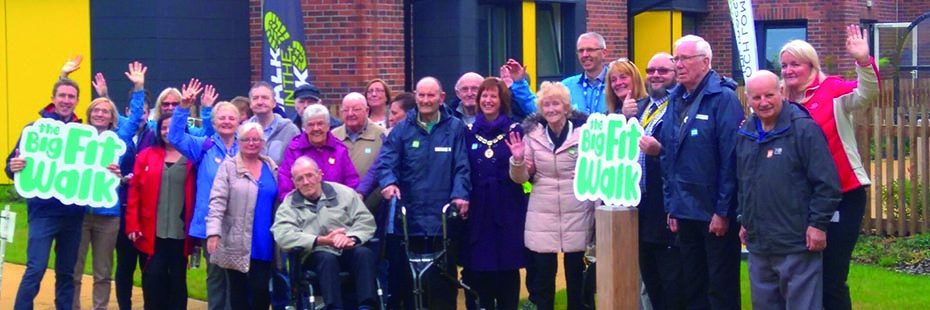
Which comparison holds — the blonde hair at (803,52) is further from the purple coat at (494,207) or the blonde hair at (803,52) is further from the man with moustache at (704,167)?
the purple coat at (494,207)

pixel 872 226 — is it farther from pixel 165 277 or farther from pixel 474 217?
pixel 165 277

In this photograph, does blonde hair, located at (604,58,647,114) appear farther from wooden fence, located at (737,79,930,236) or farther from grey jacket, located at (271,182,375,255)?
wooden fence, located at (737,79,930,236)

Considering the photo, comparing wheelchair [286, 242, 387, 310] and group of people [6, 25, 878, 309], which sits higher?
group of people [6, 25, 878, 309]

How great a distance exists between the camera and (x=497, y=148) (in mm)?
9141

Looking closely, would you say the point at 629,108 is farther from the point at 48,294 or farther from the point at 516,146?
the point at 48,294

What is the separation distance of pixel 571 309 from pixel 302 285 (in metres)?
1.83

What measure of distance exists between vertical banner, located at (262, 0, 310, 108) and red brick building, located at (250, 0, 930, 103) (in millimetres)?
5216

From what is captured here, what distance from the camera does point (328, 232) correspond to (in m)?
8.89

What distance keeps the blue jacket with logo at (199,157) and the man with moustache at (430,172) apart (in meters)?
1.18

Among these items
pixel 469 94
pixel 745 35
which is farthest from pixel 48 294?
pixel 745 35

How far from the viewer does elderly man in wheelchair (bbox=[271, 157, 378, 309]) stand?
28.8 feet

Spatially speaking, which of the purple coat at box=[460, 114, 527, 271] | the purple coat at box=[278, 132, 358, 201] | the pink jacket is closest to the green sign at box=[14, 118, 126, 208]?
the purple coat at box=[278, 132, 358, 201]

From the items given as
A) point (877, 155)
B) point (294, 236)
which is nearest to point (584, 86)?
point (294, 236)

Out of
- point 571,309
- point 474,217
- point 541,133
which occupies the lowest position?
point 571,309
